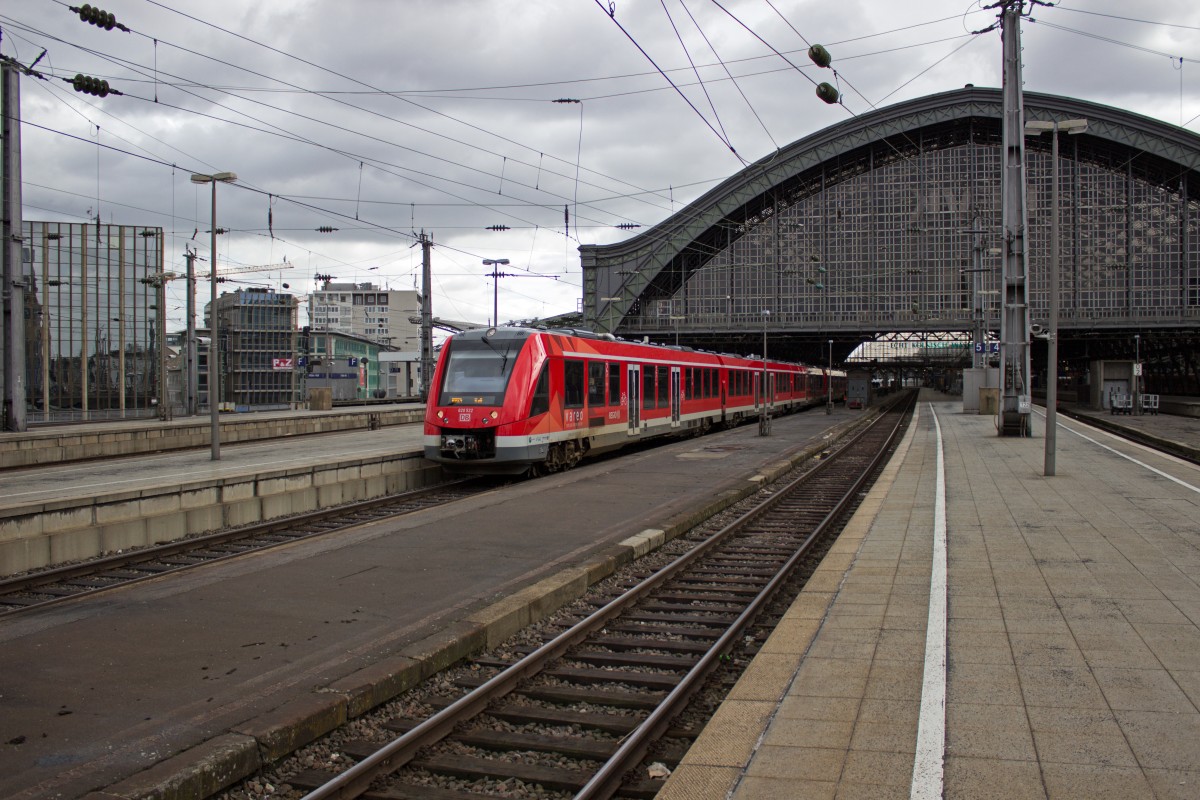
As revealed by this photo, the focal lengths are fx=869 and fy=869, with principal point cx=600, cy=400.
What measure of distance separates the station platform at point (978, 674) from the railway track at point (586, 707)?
44cm

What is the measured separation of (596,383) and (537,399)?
3.22 metres

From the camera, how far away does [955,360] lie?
353 feet

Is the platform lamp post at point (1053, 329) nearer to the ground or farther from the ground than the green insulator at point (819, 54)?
nearer to the ground

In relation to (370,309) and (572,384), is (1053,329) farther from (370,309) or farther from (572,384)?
(370,309)

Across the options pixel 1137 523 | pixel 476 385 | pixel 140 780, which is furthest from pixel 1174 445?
pixel 140 780

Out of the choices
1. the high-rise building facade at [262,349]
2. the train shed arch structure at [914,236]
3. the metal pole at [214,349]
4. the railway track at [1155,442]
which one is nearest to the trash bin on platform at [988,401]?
the railway track at [1155,442]

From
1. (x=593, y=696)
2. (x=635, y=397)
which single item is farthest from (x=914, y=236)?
(x=593, y=696)

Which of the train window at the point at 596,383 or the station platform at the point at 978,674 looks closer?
the station platform at the point at 978,674

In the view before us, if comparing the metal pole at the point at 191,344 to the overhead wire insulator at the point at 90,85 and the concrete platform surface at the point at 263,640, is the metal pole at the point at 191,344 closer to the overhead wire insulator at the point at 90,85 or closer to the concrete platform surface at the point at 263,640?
the overhead wire insulator at the point at 90,85

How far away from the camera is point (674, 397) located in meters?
26.1

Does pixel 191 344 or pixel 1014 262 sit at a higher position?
pixel 1014 262

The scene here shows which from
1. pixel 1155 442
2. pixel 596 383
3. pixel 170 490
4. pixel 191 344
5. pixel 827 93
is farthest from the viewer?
pixel 191 344

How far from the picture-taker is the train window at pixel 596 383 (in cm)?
1933

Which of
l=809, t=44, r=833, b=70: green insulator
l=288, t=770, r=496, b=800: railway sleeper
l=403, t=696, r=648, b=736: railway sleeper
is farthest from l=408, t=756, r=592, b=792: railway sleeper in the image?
l=809, t=44, r=833, b=70: green insulator
